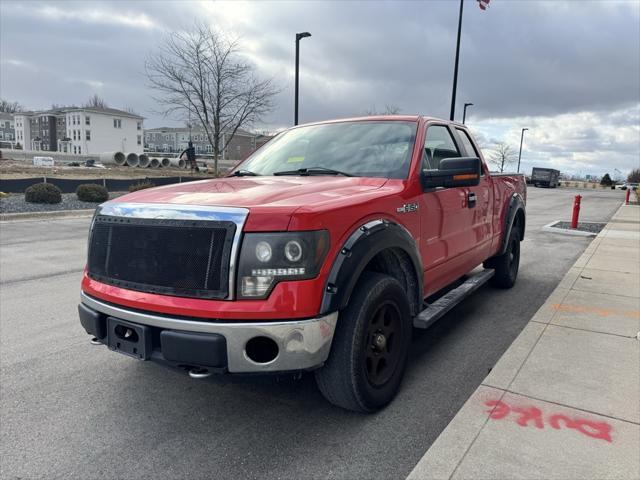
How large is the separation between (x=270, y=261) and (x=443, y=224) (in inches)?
76.6

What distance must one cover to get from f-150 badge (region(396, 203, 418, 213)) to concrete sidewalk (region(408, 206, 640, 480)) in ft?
4.19

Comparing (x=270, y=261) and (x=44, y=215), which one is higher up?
(x=270, y=261)

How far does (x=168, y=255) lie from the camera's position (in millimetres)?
2545

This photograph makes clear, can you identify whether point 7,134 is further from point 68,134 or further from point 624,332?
point 624,332

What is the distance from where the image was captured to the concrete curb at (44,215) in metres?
12.6

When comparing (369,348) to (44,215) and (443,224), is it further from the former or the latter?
(44,215)

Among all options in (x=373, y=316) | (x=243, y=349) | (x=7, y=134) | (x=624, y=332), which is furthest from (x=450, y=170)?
(x=7, y=134)

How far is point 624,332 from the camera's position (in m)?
4.38

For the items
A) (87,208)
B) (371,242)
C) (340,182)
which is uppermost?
(340,182)

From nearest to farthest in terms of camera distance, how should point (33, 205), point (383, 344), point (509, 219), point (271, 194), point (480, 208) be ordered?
1. point (271, 194)
2. point (383, 344)
3. point (480, 208)
4. point (509, 219)
5. point (33, 205)

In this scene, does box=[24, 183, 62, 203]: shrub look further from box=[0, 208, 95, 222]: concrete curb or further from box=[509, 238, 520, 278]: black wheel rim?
box=[509, 238, 520, 278]: black wheel rim

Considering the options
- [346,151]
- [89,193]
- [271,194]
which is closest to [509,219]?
[346,151]

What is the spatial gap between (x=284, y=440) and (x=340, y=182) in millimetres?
1641

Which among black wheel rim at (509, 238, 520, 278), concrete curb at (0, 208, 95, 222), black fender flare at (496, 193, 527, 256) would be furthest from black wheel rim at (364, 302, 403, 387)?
concrete curb at (0, 208, 95, 222)
